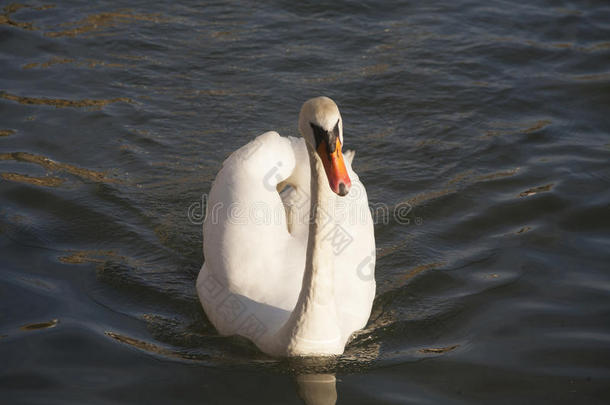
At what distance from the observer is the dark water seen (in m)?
5.20

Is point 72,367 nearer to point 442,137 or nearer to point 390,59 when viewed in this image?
point 442,137

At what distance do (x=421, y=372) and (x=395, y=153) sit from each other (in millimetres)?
3197

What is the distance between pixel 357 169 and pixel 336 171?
10.9ft

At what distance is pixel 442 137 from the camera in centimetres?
830

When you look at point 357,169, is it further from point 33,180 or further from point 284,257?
point 33,180

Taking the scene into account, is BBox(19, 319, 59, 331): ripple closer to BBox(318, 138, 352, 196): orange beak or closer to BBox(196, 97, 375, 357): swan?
BBox(196, 97, 375, 357): swan

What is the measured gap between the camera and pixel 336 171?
4.47 metres

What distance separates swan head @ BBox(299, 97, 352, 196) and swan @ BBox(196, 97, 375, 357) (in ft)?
0.54

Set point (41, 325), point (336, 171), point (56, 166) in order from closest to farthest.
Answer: point (336, 171) → point (41, 325) → point (56, 166)

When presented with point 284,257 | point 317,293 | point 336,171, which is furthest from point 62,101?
point 336,171

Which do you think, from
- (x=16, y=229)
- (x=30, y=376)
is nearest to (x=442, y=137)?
(x=16, y=229)

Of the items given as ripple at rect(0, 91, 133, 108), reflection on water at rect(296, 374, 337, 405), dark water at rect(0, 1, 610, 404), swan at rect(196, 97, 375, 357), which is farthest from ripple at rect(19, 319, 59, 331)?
ripple at rect(0, 91, 133, 108)

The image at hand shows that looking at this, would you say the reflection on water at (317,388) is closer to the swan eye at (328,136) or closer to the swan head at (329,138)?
the swan head at (329,138)

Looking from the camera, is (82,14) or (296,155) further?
(82,14)
